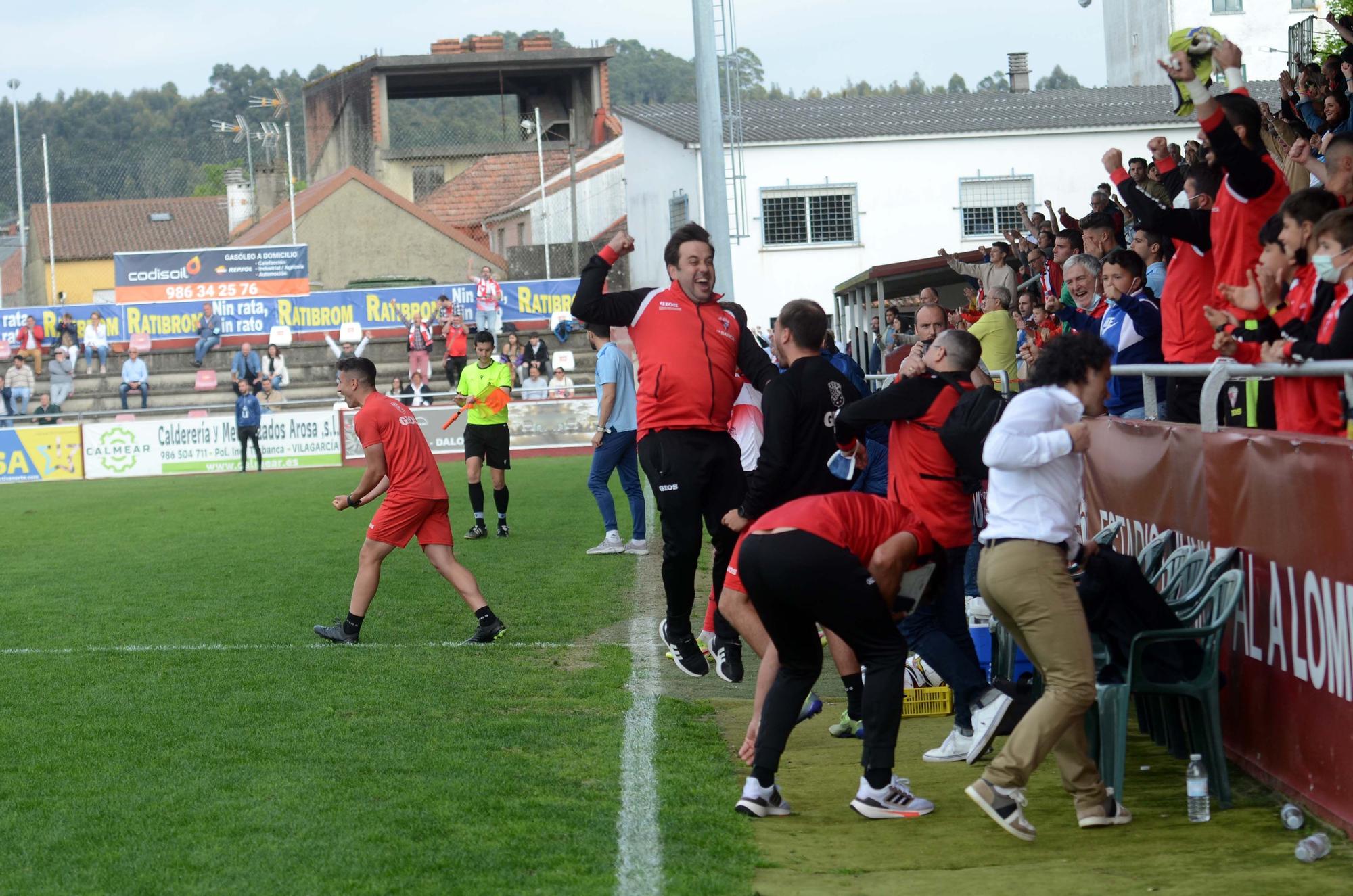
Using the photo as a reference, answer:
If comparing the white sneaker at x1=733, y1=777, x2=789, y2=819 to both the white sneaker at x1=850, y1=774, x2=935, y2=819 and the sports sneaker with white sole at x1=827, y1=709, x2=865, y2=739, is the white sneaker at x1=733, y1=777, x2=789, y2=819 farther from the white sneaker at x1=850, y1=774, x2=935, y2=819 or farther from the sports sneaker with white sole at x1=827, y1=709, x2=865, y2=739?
the sports sneaker with white sole at x1=827, y1=709, x2=865, y2=739

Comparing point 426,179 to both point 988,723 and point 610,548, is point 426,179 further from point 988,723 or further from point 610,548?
point 988,723

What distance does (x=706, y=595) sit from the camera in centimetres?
1191

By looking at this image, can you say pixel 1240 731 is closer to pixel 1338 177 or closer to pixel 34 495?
pixel 1338 177

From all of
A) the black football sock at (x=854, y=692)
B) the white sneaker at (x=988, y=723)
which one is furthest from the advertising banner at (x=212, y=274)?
the white sneaker at (x=988, y=723)

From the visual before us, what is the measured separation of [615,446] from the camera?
14203mm

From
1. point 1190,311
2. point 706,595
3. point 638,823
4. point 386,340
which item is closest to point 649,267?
point 386,340

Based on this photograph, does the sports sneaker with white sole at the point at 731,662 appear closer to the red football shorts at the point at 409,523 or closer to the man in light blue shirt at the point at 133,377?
the red football shorts at the point at 409,523

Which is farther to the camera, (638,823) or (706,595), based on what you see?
(706,595)

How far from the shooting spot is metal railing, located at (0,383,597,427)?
30.0 metres

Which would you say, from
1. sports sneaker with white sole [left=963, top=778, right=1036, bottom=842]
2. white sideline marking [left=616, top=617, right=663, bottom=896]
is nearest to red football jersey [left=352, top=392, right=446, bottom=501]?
white sideline marking [left=616, top=617, right=663, bottom=896]

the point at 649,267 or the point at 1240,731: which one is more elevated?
the point at 649,267

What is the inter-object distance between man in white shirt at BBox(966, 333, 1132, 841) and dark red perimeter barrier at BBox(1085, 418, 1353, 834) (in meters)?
0.82

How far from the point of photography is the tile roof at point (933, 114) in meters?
38.5

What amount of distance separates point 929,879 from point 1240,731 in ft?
6.49
